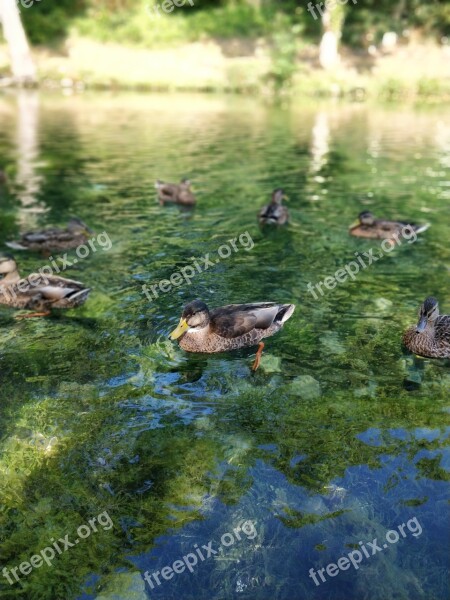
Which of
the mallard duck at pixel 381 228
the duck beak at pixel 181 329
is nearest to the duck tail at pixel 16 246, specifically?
the duck beak at pixel 181 329

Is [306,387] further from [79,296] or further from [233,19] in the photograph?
[233,19]

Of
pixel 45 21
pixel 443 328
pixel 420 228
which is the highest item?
pixel 45 21

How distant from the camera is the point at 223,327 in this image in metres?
7.28

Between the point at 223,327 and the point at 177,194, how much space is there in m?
7.80

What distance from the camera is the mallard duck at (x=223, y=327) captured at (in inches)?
283

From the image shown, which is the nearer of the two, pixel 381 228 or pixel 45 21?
pixel 381 228

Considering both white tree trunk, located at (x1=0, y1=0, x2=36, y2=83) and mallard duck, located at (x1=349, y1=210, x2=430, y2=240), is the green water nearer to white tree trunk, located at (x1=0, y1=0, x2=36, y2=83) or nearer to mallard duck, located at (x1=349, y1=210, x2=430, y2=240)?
mallard duck, located at (x1=349, y1=210, x2=430, y2=240)

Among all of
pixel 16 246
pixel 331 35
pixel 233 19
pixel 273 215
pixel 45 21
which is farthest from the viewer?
pixel 233 19

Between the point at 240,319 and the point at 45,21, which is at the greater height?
the point at 45,21

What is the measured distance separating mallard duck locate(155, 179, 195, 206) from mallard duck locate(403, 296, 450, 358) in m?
8.24

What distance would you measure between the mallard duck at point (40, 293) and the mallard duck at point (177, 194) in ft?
20.1

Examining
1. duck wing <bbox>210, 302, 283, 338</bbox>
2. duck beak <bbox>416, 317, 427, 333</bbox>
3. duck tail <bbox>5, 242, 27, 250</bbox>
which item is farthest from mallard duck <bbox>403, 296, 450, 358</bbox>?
duck tail <bbox>5, 242, 27, 250</bbox>

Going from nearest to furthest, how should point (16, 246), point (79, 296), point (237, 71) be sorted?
point (79, 296)
point (16, 246)
point (237, 71)

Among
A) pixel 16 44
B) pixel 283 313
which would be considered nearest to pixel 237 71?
pixel 16 44
